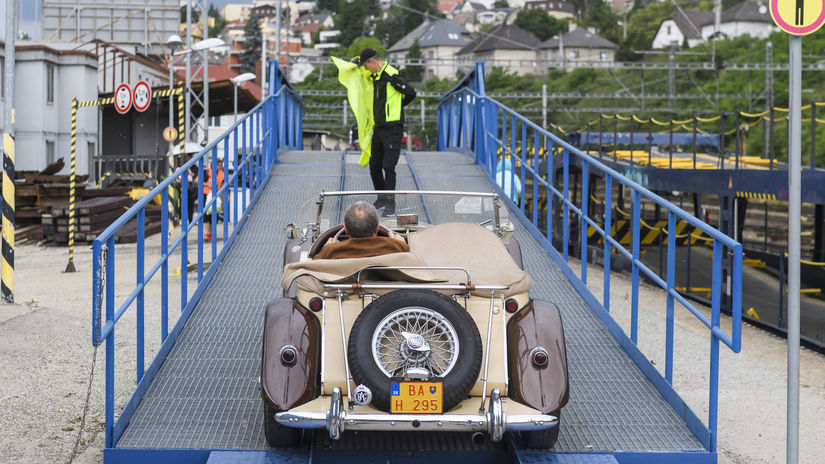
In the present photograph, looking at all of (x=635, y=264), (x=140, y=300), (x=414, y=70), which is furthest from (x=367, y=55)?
(x=414, y=70)

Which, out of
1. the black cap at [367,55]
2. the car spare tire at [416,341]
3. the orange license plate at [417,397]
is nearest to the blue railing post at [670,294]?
the car spare tire at [416,341]

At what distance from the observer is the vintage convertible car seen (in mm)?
5027

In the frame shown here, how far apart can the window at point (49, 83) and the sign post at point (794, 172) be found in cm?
3545

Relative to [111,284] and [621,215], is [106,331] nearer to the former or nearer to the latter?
[111,284]

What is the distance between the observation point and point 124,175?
33.3 metres

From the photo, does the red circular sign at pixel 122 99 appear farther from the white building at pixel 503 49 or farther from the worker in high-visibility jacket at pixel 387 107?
the white building at pixel 503 49

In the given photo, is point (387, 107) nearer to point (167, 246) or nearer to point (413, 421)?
point (167, 246)

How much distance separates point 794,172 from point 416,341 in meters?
2.28

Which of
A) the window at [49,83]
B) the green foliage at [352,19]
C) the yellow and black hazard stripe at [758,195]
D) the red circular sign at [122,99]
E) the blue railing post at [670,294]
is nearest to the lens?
the blue railing post at [670,294]

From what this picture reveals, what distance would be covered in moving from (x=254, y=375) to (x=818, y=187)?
10370mm

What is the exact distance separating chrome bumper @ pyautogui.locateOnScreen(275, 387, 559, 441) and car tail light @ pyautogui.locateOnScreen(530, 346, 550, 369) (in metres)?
0.35

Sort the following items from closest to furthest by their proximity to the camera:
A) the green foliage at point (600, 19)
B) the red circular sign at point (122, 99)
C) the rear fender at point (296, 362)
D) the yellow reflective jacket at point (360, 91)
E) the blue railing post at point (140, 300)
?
1. the rear fender at point (296, 362)
2. the blue railing post at point (140, 300)
3. the yellow reflective jacket at point (360, 91)
4. the red circular sign at point (122, 99)
5. the green foliage at point (600, 19)

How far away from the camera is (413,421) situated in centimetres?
500

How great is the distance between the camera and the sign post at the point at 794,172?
548 centimetres
